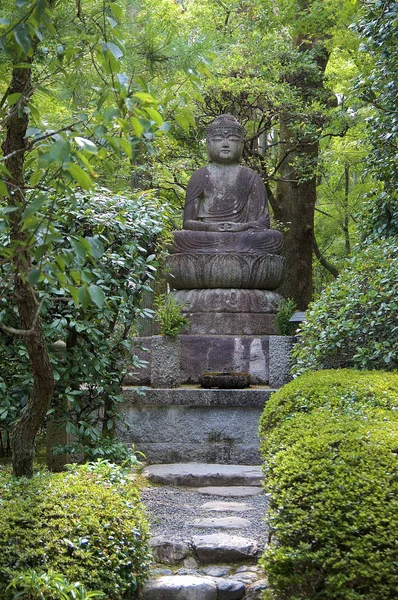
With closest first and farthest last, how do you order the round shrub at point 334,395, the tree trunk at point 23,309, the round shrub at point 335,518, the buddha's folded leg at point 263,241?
the round shrub at point 335,518, the tree trunk at point 23,309, the round shrub at point 334,395, the buddha's folded leg at point 263,241

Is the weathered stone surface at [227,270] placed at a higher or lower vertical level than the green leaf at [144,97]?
higher

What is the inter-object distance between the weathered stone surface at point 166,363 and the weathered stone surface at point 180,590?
386 centimetres

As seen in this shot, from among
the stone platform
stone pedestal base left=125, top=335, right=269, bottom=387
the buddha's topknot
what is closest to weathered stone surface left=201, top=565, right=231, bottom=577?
the stone platform

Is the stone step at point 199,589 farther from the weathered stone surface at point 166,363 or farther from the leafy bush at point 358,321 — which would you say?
the weathered stone surface at point 166,363

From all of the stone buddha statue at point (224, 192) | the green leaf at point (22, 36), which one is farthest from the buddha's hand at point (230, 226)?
the green leaf at point (22, 36)

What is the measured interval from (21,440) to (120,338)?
1902 mm

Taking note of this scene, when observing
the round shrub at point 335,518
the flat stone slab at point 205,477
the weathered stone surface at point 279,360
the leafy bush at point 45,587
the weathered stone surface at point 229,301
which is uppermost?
the weathered stone surface at point 229,301

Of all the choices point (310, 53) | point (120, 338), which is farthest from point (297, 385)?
point (310, 53)

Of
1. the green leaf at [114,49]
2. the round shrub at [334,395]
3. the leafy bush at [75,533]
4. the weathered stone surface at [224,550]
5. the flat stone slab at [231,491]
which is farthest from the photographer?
the flat stone slab at [231,491]

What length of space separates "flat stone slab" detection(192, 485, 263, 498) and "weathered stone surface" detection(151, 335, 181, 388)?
5.39 feet

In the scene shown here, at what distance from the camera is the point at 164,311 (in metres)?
7.47

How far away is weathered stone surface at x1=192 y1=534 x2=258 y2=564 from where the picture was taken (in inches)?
165

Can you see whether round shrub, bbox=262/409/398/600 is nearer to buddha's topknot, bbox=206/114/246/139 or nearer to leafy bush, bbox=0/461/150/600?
leafy bush, bbox=0/461/150/600

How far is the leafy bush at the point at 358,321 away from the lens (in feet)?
19.5
